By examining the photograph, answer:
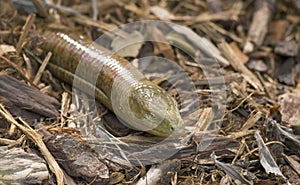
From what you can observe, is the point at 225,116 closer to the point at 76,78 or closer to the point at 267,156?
the point at 267,156

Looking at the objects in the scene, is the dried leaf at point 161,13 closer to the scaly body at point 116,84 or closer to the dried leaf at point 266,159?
the scaly body at point 116,84

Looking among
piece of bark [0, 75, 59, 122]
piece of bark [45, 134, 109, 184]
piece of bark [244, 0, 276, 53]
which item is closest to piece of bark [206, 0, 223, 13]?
piece of bark [244, 0, 276, 53]

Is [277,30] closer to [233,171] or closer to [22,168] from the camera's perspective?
[233,171]

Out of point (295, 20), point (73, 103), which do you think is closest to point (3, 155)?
point (73, 103)

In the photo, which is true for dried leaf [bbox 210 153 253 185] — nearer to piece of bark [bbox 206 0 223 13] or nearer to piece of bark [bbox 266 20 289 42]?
piece of bark [bbox 266 20 289 42]

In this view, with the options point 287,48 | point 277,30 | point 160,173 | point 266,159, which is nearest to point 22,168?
point 160,173

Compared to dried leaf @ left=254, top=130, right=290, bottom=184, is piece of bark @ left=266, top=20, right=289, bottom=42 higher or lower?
higher

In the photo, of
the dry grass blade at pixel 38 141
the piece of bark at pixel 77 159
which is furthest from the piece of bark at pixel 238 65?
the dry grass blade at pixel 38 141
